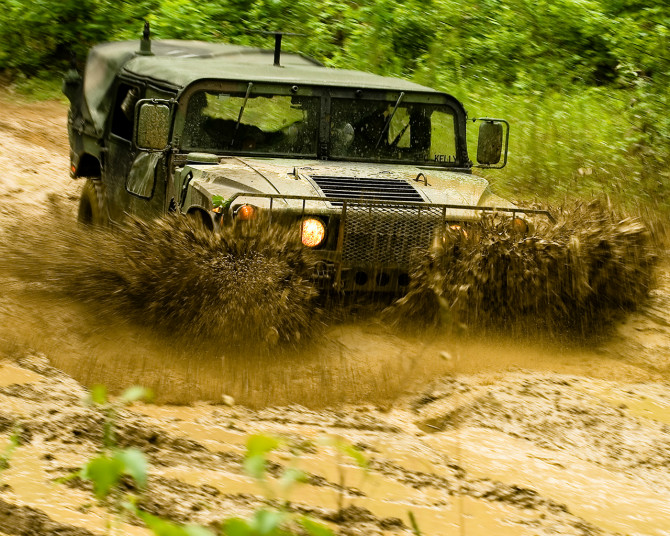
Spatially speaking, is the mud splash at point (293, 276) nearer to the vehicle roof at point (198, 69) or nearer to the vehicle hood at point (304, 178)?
the vehicle hood at point (304, 178)

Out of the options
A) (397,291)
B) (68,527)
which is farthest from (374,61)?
(68,527)

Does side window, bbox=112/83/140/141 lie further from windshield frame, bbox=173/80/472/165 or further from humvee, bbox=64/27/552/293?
windshield frame, bbox=173/80/472/165

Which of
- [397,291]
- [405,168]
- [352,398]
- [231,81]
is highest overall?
[231,81]

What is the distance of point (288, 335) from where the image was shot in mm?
5121

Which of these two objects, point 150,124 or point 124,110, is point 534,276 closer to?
point 150,124

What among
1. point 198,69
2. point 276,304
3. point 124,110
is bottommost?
point 276,304

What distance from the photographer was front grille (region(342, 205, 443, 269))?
5391 millimetres

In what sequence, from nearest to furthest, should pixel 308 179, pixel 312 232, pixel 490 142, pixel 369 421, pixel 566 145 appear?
pixel 369 421
pixel 312 232
pixel 308 179
pixel 490 142
pixel 566 145

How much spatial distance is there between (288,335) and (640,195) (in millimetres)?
4796

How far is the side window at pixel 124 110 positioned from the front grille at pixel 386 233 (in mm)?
2135

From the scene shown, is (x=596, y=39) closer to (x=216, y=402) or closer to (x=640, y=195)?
(x=640, y=195)

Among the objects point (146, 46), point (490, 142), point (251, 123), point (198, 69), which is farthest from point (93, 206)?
point (490, 142)

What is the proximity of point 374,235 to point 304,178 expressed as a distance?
0.59 meters

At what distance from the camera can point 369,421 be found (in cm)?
475
